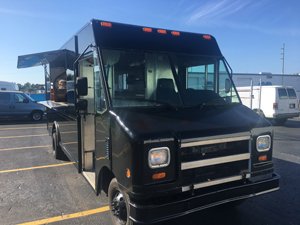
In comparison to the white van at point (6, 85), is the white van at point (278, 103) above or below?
below

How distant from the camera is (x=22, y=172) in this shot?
260 inches

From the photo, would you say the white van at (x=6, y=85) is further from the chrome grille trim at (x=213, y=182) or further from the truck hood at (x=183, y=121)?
the chrome grille trim at (x=213, y=182)

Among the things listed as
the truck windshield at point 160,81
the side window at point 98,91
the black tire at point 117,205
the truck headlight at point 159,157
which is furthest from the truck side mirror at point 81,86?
the truck headlight at point 159,157

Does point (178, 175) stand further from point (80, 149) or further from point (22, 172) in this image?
point (22, 172)

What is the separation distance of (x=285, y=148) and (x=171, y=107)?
678cm

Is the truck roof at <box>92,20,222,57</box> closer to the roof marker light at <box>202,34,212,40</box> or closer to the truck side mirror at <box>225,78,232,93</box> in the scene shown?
the roof marker light at <box>202,34,212,40</box>

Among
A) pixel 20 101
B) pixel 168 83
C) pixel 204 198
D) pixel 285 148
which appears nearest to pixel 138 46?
pixel 168 83

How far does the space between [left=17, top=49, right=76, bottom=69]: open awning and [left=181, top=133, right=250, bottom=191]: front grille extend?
310 cm

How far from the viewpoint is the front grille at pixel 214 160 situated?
3.30m

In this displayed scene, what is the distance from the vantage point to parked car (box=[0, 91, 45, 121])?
55.0 ft

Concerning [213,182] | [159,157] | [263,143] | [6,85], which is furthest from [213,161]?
[6,85]

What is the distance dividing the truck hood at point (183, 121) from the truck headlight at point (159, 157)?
0.49 feet

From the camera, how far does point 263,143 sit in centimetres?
385

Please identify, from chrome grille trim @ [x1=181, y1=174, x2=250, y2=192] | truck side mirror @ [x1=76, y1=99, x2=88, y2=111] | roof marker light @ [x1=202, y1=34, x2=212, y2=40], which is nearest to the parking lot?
chrome grille trim @ [x1=181, y1=174, x2=250, y2=192]
